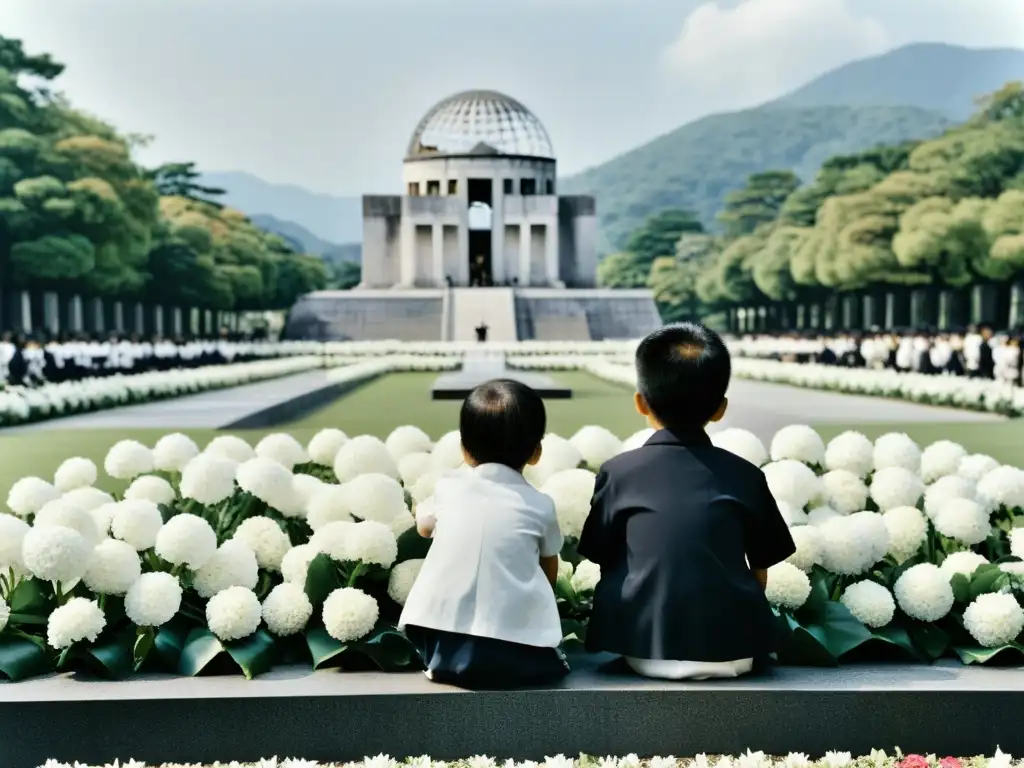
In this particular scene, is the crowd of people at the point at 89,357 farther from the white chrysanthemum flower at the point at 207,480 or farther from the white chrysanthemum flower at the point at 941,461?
the white chrysanthemum flower at the point at 941,461

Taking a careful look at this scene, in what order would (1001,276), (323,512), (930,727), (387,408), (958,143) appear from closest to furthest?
(930,727), (323,512), (387,408), (1001,276), (958,143)

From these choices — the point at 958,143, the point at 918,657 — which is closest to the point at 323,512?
the point at 918,657

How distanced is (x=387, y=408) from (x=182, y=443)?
1323 cm

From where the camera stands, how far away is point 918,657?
4.14 m

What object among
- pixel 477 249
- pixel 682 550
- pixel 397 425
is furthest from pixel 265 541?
pixel 477 249

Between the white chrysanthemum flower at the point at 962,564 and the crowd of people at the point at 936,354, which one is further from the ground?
the white chrysanthemum flower at the point at 962,564

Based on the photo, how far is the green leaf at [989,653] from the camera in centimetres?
402

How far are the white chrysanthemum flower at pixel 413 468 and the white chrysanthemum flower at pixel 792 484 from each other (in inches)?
53.3

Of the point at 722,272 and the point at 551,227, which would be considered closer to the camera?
the point at 551,227

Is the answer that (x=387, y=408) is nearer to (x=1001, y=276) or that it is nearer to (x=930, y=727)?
(x=930, y=727)

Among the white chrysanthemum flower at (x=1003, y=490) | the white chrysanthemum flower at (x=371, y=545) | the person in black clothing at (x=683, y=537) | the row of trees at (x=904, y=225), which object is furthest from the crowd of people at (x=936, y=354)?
the white chrysanthemum flower at (x=371, y=545)

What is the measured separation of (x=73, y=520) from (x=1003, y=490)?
3504 millimetres

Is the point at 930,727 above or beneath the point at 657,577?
beneath

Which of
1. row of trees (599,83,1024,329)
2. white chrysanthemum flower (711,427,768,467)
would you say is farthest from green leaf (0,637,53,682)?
row of trees (599,83,1024,329)
